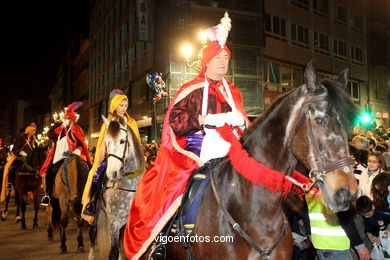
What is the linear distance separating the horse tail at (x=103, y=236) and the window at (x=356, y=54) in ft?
107

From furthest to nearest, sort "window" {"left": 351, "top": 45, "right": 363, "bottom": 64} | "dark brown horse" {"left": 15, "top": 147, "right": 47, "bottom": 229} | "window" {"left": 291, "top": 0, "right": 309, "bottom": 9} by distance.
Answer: "window" {"left": 351, "top": 45, "right": 363, "bottom": 64}
"window" {"left": 291, "top": 0, "right": 309, "bottom": 9}
"dark brown horse" {"left": 15, "top": 147, "right": 47, "bottom": 229}

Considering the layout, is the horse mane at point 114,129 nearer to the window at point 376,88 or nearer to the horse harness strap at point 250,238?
the horse harness strap at point 250,238

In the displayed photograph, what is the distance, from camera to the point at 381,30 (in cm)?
3534

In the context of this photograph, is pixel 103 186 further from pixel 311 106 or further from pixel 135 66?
pixel 135 66

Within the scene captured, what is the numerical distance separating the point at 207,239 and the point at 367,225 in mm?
3673

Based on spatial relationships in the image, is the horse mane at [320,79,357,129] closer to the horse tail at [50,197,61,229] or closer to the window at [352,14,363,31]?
the horse tail at [50,197,61,229]

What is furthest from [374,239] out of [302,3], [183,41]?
[302,3]

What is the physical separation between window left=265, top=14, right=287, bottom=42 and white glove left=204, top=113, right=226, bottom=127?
24.4m

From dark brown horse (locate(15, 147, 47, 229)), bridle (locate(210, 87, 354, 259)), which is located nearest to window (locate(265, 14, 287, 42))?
dark brown horse (locate(15, 147, 47, 229))

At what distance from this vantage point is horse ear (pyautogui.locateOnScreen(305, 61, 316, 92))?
244 centimetres

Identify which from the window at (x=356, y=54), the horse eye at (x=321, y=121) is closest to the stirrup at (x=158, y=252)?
the horse eye at (x=321, y=121)

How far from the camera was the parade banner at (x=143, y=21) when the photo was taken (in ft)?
84.9

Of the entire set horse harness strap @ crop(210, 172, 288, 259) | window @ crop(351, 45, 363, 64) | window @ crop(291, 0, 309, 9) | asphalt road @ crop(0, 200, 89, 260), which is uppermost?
window @ crop(291, 0, 309, 9)

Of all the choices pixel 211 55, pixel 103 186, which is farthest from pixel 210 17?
pixel 211 55
